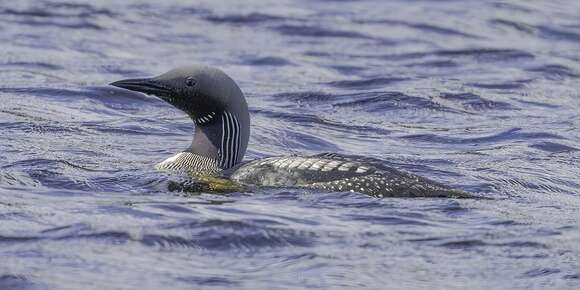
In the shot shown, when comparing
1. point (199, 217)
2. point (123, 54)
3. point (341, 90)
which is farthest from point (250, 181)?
point (123, 54)

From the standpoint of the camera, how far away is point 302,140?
10906 millimetres

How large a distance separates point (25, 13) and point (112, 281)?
420 inches

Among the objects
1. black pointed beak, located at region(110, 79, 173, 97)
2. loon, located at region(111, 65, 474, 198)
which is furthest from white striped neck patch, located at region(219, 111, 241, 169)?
black pointed beak, located at region(110, 79, 173, 97)

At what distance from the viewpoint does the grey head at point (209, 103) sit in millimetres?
8656

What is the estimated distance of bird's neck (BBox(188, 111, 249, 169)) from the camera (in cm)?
878

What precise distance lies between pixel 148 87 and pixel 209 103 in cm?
38

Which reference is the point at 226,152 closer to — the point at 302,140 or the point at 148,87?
the point at 148,87

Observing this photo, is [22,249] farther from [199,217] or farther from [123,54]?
[123,54]

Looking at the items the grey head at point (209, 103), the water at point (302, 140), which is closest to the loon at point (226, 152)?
the grey head at point (209, 103)

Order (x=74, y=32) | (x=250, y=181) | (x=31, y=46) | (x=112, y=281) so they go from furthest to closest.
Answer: (x=74, y=32) < (x=31, y=46) < (x=250, y=181) < (x=112, y=281)

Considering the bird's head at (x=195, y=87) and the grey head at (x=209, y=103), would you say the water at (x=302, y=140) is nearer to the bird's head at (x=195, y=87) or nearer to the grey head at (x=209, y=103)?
the grey head at (x=209, y=103)

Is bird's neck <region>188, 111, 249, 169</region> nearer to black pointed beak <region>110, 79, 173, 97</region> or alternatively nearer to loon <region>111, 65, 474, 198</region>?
loon <region>111, 65, 474, 198</region>

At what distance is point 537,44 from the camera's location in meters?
16.6

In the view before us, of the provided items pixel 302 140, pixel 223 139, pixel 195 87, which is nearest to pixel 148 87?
pixel 195 87
